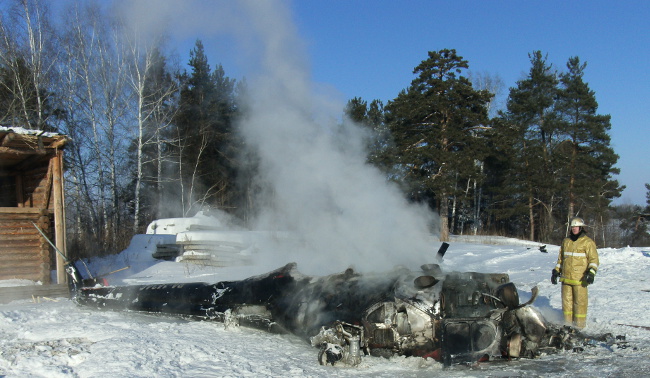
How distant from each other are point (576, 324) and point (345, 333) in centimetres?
402

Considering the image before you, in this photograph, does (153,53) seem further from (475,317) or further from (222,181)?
(475,317)

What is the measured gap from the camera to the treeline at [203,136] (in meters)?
22.2

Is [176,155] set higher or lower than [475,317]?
higher

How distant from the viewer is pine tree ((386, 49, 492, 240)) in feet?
96.9

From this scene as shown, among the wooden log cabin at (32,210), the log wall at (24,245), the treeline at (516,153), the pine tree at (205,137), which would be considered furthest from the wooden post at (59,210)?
the treeline at (516,153)

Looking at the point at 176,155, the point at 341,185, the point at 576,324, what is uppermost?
the point at 176,155

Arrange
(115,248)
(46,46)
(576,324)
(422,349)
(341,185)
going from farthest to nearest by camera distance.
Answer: (46,46), (115,248), (341,185), (576,324), (422,349)

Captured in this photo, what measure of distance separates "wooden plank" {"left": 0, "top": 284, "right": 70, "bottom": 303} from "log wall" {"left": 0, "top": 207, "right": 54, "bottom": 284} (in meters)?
1.41

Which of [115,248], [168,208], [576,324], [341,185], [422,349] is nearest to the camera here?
[422,349]

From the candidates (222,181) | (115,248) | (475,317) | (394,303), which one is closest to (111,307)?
(394,303)

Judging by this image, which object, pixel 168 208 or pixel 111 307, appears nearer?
pixel 111 307

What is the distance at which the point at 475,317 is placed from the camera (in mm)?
5762

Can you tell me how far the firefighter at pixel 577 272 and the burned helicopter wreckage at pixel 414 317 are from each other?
3.03 ft

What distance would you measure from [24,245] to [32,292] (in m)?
2.02
